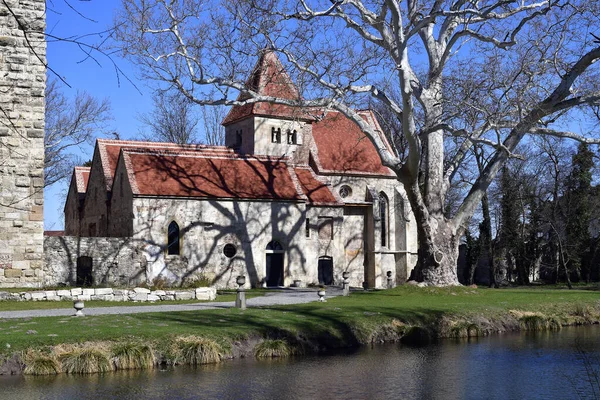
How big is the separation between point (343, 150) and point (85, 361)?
117ft

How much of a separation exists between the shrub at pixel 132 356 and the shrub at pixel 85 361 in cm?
24

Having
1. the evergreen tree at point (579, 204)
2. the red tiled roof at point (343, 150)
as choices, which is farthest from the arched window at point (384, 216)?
the evergreen tree at point (579, 204)

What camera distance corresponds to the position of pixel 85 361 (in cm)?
1648

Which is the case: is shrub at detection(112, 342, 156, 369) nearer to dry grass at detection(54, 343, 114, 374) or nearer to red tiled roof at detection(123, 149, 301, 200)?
dry grass at detection(54, 343, 114, 374)

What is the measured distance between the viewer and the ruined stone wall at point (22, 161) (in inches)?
1160

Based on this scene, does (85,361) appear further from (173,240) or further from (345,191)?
(345,191)

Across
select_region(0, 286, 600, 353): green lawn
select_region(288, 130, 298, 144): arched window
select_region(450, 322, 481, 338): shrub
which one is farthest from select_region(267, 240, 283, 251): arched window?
select_region(450, 322, 481, 338): shrub

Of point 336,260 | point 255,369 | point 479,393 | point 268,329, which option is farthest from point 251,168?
point 479,393

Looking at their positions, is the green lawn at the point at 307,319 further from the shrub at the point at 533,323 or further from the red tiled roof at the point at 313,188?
the red tiled roof at the point at 313,188

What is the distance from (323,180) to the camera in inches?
1922

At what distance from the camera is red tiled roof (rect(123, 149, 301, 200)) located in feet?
135

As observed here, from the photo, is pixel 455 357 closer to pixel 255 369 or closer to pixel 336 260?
pixel 255 369

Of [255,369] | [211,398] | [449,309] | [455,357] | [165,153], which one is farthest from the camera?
[165,153]

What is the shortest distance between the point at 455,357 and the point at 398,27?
1302 centimetres
